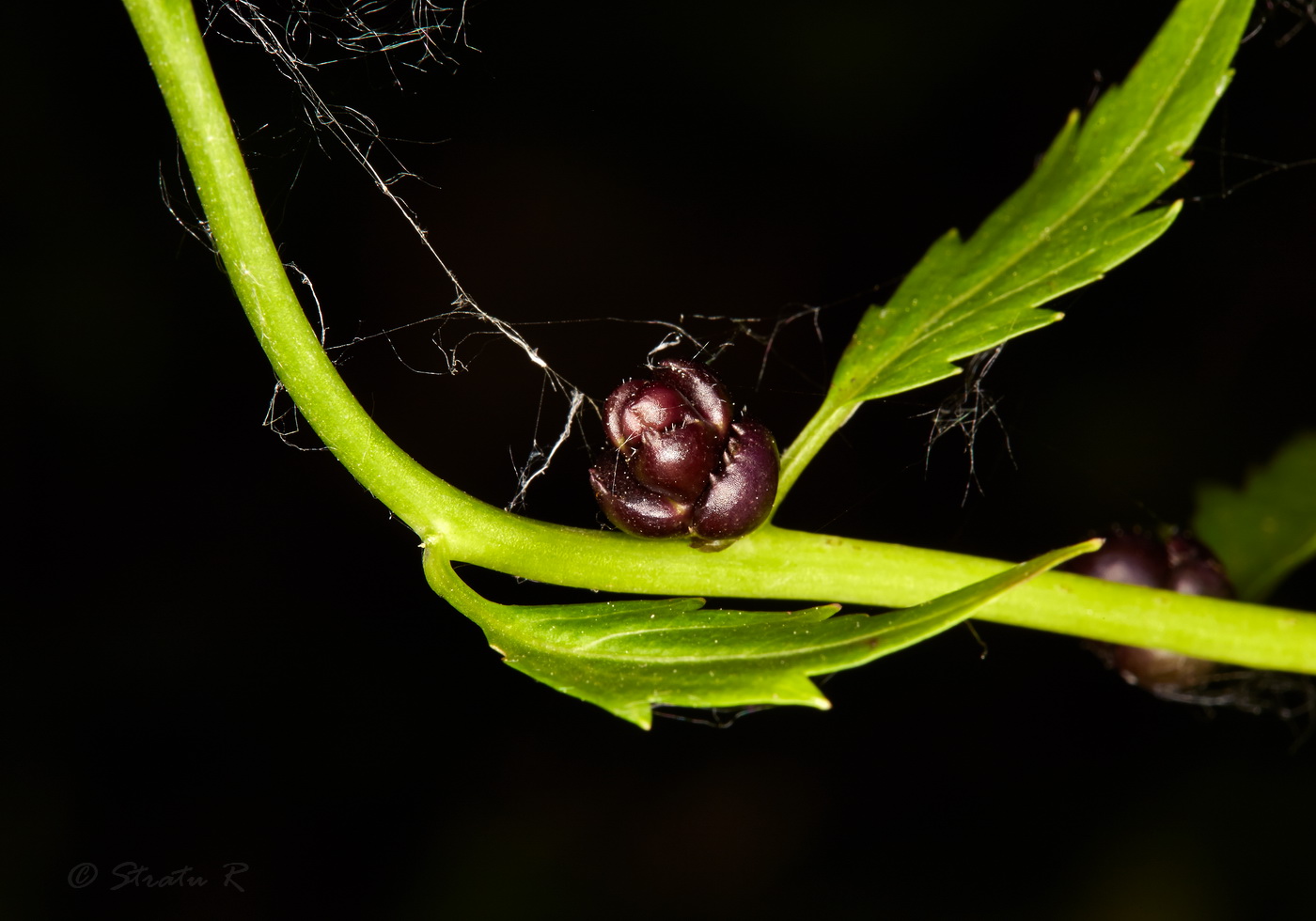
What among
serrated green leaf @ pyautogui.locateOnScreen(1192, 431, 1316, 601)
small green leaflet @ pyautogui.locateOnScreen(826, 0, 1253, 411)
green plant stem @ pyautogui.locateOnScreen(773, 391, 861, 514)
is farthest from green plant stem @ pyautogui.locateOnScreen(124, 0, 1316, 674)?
serrated green leaf @ pyautogui.locateOnScreen(1192, 431, 1316, 601)

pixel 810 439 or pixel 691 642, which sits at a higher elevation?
pixel 810 439

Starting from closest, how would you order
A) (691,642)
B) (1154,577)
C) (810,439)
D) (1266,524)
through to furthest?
(691,642)
(810,439)
(1154,577)
(1266,524)

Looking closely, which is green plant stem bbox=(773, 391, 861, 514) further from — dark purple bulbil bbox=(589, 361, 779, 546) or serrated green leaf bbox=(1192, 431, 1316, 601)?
serrated green leaf bbox=(1192, 431, 1316, 601)

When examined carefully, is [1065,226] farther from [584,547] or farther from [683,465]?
[584,547]

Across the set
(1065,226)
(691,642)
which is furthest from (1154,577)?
(691,642)

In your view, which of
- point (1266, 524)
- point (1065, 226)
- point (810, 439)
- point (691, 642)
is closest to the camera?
point (691, 642)

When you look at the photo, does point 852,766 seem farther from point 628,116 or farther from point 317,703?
point 628,116
